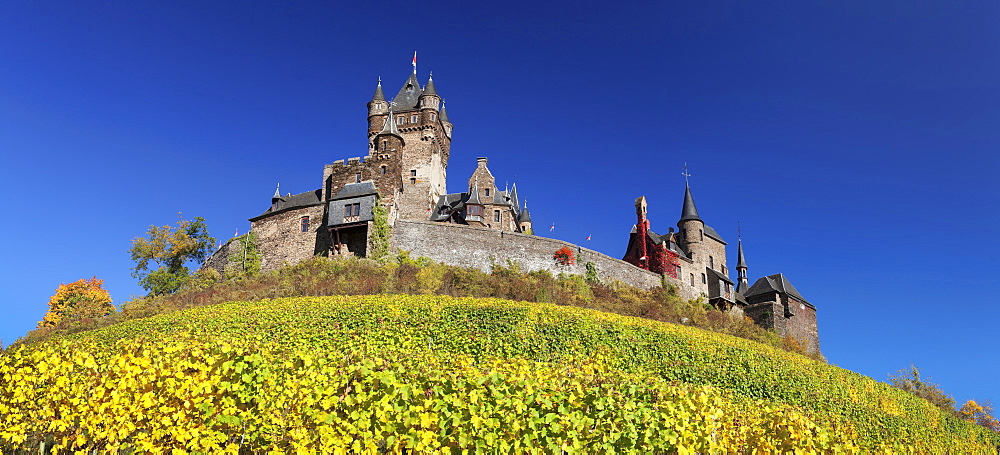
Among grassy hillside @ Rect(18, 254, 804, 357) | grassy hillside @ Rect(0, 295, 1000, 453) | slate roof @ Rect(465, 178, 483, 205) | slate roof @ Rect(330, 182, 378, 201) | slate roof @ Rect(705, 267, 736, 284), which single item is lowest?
grassy hillside @ Rect(0, 295, 1000, 453)

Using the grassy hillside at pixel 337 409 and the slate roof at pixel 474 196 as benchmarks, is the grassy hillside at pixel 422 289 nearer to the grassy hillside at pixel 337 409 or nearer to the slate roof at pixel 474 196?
the slate roof at pixel 474 196

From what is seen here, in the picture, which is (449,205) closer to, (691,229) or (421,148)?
(421,148)

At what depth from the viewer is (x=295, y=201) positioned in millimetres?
39875

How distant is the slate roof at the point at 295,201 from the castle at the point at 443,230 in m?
0.10

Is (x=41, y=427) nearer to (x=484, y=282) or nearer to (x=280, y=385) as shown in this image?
(x=280, y=385)

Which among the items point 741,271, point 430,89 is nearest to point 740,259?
point 741,271

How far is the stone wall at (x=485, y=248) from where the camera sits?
3494 cm

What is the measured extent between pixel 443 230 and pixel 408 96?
2370 centimetres

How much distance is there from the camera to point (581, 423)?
25.5 feet

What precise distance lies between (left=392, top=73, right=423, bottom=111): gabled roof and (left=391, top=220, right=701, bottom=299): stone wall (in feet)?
70.5

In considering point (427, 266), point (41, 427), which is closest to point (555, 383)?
point (41, 427)

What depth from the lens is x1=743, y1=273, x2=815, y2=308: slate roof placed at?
4419 cm

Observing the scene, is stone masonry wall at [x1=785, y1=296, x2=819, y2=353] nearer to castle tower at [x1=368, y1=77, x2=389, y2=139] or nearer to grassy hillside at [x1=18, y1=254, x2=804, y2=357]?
grassy hillside at [x1=18, y1=254, x2=804, y2=357]

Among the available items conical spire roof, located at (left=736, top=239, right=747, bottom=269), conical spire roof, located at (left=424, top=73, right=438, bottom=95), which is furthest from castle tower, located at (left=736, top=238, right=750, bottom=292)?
conical spire roof, located at (left=424, top=73, right=438, bottom=95)
